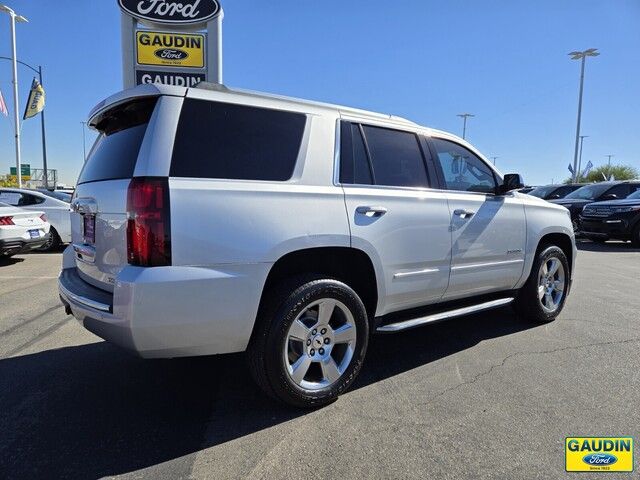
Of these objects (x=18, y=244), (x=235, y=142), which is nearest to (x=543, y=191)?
(x=18, y=244)

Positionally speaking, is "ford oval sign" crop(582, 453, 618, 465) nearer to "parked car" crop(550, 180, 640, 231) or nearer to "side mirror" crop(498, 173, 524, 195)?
"side mirror" crop(498, 173, 524, 195)

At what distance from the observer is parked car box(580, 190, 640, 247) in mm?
12766

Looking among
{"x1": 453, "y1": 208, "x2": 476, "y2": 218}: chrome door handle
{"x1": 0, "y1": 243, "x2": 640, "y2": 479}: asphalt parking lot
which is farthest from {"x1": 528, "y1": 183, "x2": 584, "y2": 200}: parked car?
{"x1": 453, "y1": 208, "x2": 476, "y2": 218}: chrome door handle

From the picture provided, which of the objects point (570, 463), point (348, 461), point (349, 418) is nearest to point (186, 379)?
point (349, 418)

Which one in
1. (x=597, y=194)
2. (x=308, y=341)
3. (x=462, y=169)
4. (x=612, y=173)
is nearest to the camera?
(x=308, y=341)

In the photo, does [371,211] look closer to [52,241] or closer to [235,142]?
[235,142]

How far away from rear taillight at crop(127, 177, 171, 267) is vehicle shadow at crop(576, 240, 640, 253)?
12.9 meters

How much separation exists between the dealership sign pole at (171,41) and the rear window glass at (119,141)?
7364 mm

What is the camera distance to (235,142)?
277 cm

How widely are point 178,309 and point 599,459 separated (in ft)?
7.95

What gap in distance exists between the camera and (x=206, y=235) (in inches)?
98.6

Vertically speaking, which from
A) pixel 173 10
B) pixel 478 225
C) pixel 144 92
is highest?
pixel 173 10

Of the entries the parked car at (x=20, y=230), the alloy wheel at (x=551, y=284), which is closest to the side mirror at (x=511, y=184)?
the alloy wheel at (x=551, y=284)

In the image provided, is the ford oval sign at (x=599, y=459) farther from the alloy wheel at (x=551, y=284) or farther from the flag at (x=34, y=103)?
the flag at (x=34, y=103)
